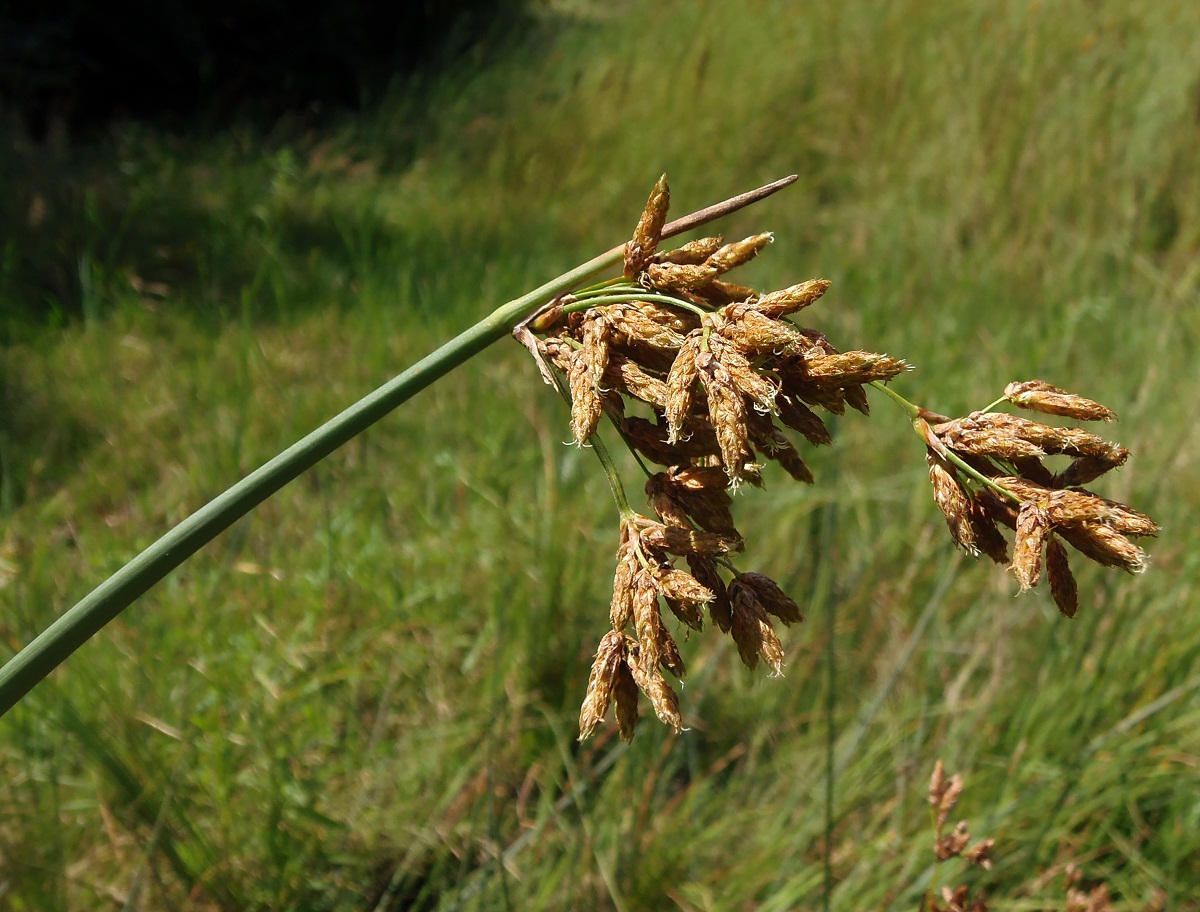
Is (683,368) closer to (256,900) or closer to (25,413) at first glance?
(256,900)

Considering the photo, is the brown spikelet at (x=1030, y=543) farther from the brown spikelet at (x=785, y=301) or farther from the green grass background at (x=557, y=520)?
the green grass background at (x=557, y=520)

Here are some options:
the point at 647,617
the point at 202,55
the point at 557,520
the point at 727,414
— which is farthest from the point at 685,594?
the point at 202,55

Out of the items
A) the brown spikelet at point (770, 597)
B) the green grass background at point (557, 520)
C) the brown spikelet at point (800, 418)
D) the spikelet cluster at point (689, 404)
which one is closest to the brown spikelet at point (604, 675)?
the spikelet cluster at point (689, 404)

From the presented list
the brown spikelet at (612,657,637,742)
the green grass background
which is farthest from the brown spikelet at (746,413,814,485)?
the green grass background

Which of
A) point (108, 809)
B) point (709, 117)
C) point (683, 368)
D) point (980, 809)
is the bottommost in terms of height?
point (980, 809)

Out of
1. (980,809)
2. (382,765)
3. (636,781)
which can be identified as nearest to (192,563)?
(382,765)

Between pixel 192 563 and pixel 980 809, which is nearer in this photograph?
pixel 980 809
